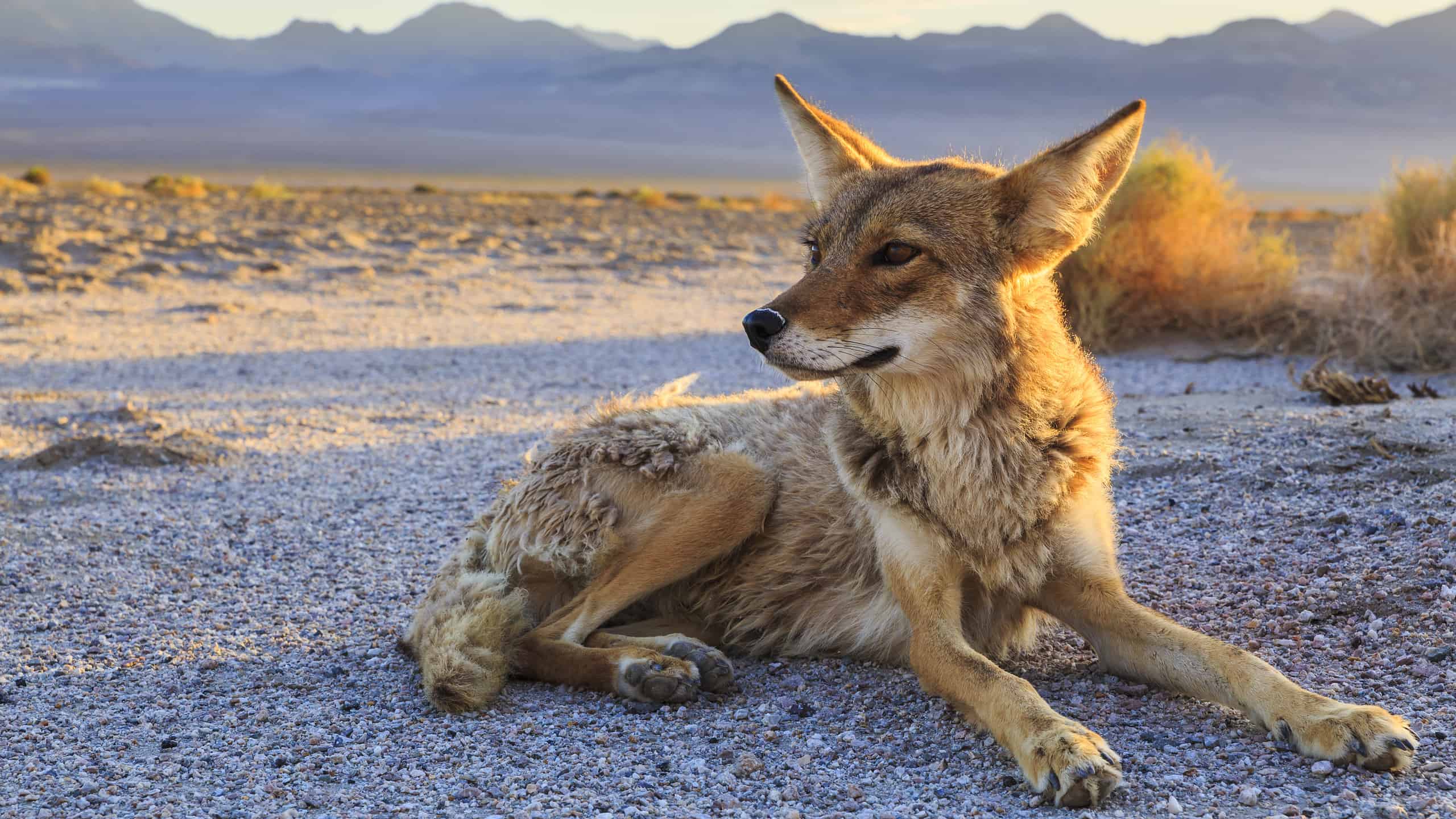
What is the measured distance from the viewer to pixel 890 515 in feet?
15.1

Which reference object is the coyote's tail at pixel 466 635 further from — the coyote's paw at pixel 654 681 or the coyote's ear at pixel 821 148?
the coyote's ear at pixel 821 148

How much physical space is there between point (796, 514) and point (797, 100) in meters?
1.76

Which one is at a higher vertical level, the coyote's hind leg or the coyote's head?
Result: the coyote's head

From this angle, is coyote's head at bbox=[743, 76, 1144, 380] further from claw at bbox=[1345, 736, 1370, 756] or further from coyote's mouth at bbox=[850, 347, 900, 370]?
claw at bbox=[1345, 736, 1370, 756]

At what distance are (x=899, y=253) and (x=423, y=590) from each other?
3.30 m

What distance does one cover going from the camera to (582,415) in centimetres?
580

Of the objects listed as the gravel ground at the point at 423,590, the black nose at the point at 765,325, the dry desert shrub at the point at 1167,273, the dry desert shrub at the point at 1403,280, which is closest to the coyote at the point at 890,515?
the black nose at the point at 765,325

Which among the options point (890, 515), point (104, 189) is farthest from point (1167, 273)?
point (104, 189)

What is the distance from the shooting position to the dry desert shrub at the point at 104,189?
129ft

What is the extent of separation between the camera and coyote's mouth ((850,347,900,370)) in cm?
425

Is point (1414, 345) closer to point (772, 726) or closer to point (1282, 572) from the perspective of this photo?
point (1282, 572)

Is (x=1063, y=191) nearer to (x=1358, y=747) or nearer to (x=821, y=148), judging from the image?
(x=821, y=148)

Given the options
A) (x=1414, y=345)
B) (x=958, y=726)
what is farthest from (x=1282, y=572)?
(x=1414, y=345)

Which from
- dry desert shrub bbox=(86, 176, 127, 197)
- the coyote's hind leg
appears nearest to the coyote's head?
the coyote's hind leg
